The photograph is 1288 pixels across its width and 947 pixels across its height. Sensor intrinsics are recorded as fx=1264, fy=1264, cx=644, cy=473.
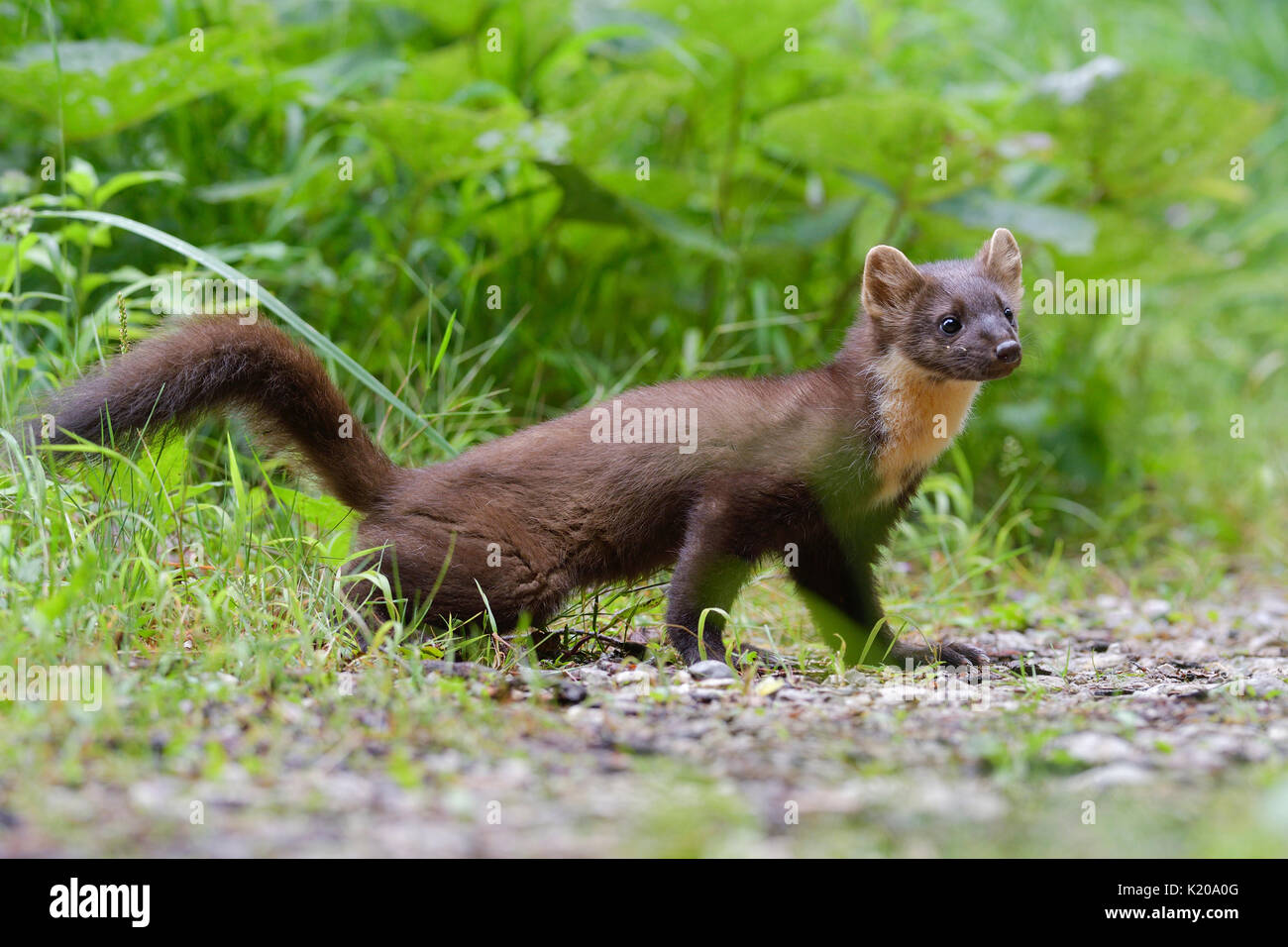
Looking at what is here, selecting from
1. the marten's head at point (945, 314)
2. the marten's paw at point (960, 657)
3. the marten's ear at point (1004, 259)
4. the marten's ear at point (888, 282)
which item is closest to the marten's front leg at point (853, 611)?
the marten's paw at point (960, 657)

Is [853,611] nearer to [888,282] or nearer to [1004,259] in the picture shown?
[888,282]

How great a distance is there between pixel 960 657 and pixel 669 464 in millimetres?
1234

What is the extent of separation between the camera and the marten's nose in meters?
4.13

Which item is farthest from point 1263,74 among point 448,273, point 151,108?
point 151,108

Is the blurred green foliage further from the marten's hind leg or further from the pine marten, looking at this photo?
the marten's hind leg

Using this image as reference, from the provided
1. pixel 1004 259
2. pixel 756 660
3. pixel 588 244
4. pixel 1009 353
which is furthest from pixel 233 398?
pixel 588 244

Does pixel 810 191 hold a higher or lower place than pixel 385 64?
lower

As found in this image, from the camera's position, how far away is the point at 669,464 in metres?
4.19

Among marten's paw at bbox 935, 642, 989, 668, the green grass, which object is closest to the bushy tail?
the green grass

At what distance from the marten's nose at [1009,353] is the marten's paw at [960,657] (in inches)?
40.3

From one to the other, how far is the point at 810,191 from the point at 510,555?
3428 mm

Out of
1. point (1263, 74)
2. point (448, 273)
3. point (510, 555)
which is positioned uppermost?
point (1263, 74)

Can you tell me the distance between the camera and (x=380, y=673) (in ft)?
11.0
